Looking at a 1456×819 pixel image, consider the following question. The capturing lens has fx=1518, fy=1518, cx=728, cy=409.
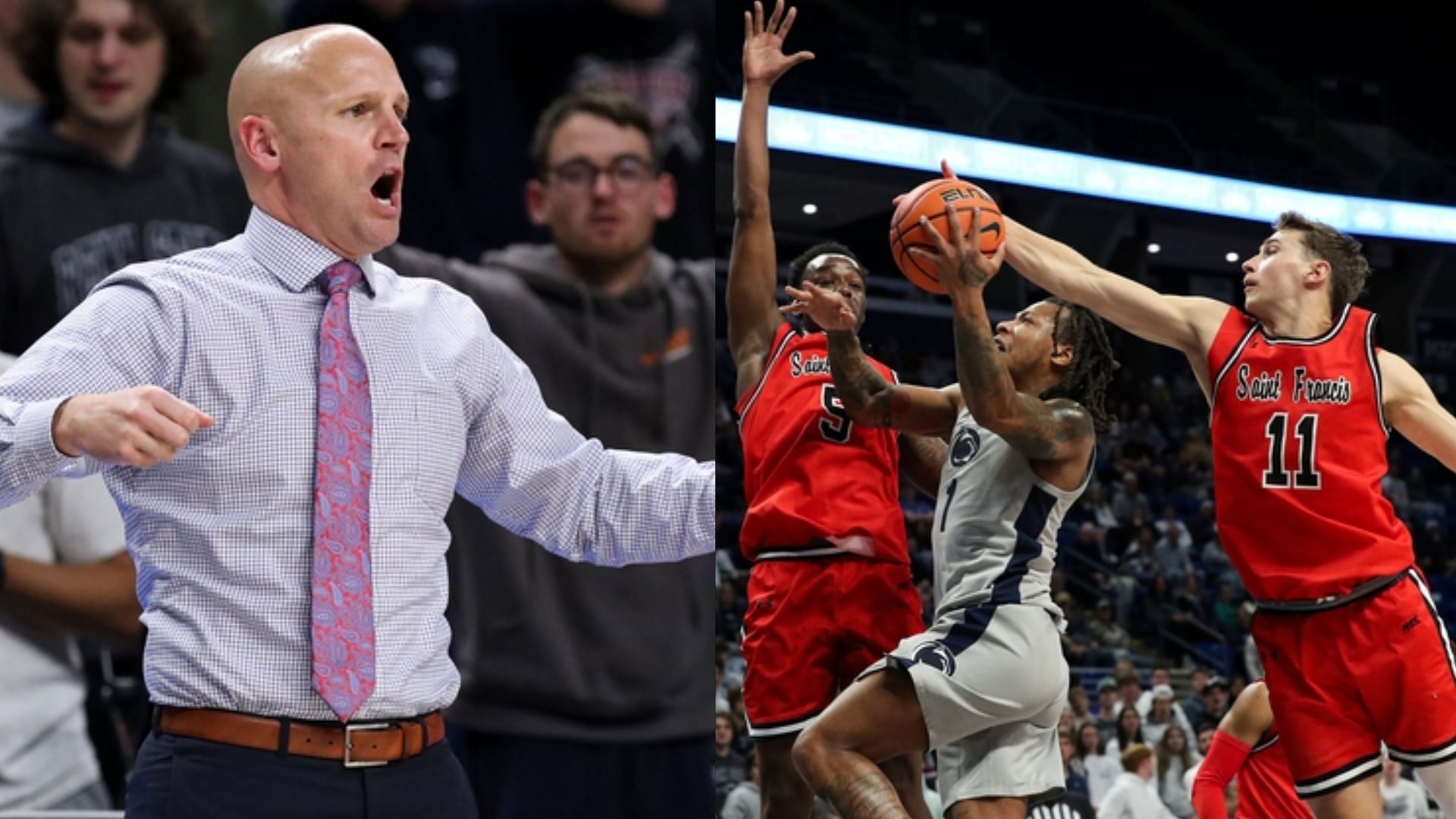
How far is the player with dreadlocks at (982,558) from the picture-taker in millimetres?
3578

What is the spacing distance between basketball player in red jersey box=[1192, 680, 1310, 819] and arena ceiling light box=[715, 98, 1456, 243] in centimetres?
599

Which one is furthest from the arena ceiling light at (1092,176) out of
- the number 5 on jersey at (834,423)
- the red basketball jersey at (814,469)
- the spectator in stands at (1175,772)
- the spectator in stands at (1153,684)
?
the number 5 on jersey at (834,423)

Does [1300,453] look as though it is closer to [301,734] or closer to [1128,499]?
[301,734]

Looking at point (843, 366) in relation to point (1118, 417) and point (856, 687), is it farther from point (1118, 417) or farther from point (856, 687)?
point (1118, 417)

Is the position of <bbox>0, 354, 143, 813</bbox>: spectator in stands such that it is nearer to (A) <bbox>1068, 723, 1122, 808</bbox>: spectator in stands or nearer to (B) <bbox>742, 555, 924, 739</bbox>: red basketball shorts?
(B) <bbox>742, 555, 924, 739</bbox>: red basketball shorts

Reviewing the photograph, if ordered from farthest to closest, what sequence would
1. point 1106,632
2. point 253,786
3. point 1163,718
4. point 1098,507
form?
point 1098,507
point 1106,632
point 1163,718
point 253,786

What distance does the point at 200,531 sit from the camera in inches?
80.0

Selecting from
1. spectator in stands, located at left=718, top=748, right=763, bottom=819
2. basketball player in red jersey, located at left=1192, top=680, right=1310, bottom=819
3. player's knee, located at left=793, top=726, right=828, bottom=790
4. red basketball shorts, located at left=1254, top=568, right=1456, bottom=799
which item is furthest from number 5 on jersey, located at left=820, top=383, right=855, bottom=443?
spectator in stands, located at left=718, top=748, right=763, bottom=819

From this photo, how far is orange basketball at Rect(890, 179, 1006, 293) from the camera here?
12.5ft

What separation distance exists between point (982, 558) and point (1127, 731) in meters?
5.72

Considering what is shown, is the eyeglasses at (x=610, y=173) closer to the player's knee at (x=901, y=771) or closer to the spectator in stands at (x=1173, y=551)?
Answer: the player's knee at (x=901, y=771)

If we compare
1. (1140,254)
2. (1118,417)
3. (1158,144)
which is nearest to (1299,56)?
(1158,144)

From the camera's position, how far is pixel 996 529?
3.81 metres

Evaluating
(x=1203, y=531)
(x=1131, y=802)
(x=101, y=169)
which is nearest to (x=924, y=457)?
(x=101, y=169)
